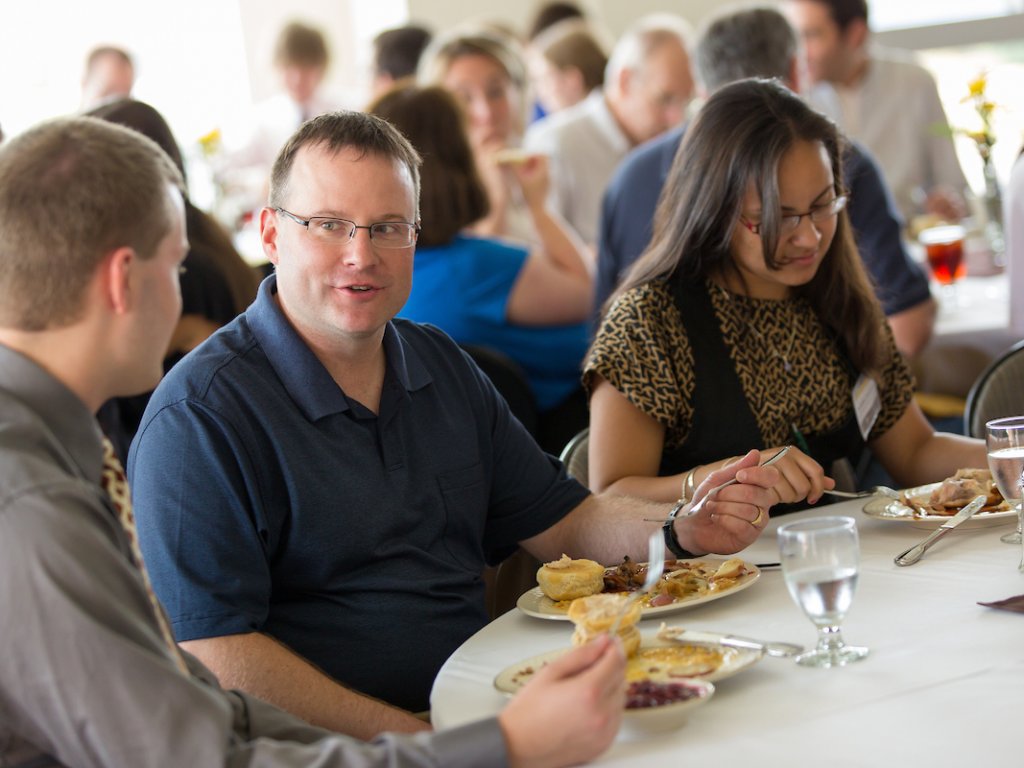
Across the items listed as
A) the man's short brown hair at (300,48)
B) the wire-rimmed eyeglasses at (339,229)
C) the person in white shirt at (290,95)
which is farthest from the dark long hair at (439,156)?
the man's short brown hair at (300,48)

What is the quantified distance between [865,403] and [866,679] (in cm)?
115

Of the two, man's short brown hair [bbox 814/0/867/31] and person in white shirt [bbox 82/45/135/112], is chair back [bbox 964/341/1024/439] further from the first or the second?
person in white shirt [bbox 82/45/135/112]

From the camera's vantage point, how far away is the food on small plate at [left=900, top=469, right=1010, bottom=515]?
194 centimetres

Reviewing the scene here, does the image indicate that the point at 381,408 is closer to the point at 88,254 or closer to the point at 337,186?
the point at 337,186

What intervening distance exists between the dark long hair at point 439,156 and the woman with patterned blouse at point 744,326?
103 cm

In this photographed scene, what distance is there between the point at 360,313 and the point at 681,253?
30.1 inches

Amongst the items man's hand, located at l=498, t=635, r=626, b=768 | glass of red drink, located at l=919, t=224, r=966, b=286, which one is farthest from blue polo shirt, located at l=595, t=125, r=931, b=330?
man's hand, located at l=498, t=635, r=626, b=768

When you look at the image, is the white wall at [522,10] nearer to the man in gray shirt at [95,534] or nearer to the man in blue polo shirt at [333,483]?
the man in blue polo shirt at [333,483]

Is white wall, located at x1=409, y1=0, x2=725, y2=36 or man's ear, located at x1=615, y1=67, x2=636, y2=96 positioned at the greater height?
white wall, located at x1=409, y1=0, x2=725, y2=36

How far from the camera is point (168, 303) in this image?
127 cm

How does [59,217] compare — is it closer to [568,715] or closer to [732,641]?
[568,715]

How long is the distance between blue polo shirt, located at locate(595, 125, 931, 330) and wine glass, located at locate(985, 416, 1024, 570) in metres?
1.57

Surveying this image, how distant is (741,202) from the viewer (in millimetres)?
2328

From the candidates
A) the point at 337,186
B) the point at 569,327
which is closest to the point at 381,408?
the point at 337,186
